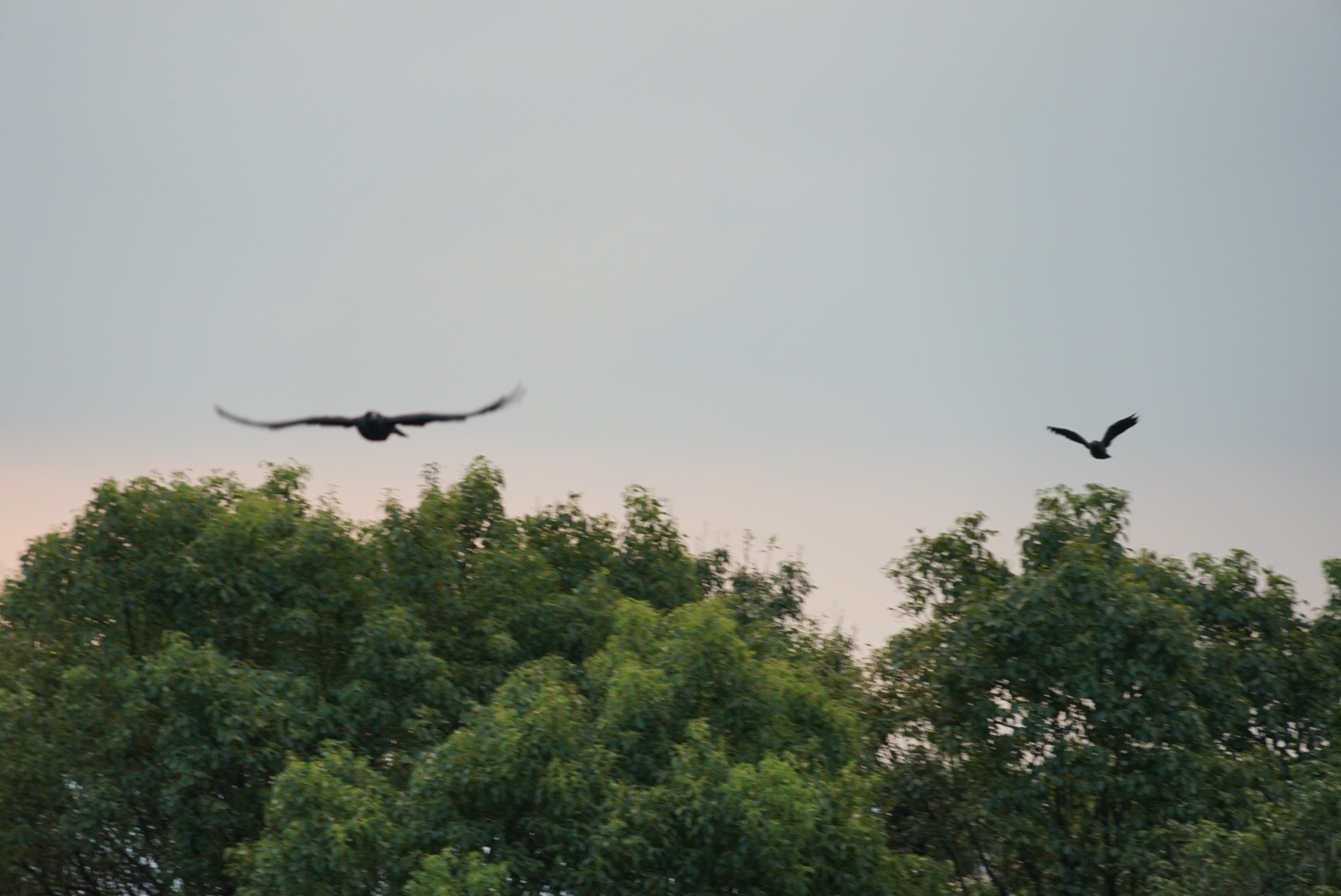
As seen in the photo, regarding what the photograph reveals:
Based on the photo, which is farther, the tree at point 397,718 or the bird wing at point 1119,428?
the bird wing at point 1119,428

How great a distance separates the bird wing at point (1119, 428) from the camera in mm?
23062

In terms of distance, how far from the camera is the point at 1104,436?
77.0ft

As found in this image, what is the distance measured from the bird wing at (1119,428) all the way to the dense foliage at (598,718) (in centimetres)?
166

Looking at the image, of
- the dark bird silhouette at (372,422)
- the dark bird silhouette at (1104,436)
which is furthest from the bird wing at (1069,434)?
the dark bird silhouette at (372,422)

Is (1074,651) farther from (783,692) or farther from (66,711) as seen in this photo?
(66,711)

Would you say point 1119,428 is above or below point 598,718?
above

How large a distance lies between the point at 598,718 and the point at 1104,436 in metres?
8.64

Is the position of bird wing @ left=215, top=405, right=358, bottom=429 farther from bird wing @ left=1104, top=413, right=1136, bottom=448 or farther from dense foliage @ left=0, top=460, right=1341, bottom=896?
bird wing @ left=1104, top=413, right=1136, bottom=448

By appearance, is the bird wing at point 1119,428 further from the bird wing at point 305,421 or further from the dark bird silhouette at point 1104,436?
the bird wing at point 305,421

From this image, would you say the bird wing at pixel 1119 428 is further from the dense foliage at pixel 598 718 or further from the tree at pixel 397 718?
the tree at pixel 397 718

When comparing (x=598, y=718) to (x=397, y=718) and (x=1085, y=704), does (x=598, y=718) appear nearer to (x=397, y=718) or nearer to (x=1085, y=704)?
(x=397, y=718)

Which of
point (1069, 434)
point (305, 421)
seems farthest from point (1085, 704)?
point (305, 421)

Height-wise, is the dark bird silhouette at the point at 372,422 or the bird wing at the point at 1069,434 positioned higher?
the bird wing at the point at 1069,434

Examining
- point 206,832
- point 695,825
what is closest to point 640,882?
Answer: point 695,825
